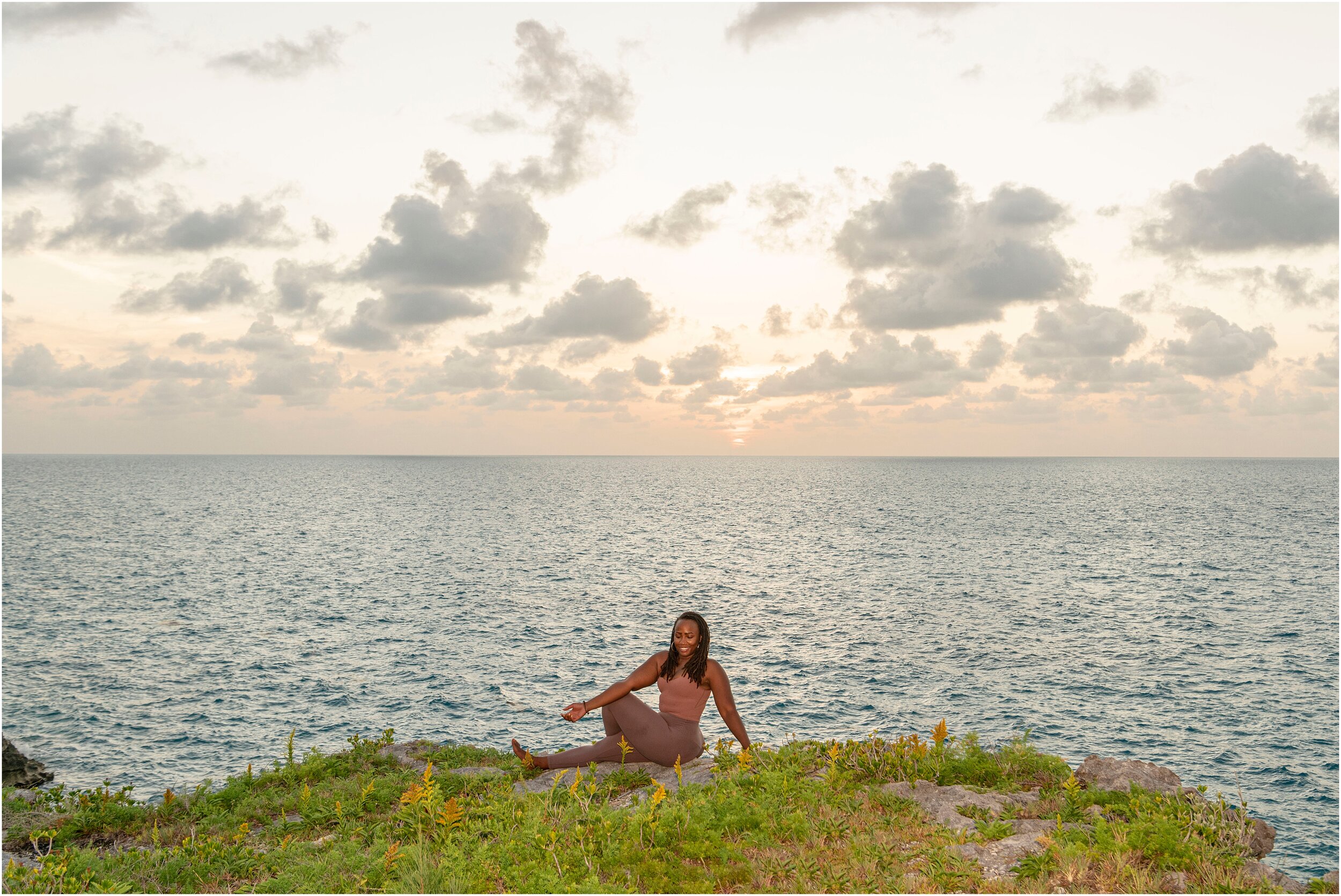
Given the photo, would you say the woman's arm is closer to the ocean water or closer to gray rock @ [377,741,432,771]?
gray rock @ [377,741,432,771]

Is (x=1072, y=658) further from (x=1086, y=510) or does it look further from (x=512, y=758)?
(x=1086, y=510)

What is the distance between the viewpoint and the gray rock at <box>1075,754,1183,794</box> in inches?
435

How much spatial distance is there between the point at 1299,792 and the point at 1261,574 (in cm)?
5200

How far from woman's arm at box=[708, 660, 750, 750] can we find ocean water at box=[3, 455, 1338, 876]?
76.4ft

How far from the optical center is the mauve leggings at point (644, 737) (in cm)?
1212

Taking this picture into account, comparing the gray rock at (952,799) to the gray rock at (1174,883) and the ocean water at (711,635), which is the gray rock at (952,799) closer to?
the gray rock at (1174,883)

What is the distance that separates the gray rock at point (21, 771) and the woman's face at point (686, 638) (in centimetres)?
2895

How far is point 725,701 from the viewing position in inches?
462

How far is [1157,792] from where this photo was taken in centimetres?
1020

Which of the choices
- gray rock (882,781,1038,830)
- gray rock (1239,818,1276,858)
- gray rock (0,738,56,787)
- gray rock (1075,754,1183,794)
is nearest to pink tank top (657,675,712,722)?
gray rock (882,781,1038,830)

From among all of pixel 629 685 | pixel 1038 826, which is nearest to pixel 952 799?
pixel 1038 826

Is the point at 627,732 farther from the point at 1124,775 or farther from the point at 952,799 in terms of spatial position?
the point at 1124,775

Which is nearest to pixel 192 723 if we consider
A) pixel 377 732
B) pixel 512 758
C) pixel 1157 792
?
pixel 377 732

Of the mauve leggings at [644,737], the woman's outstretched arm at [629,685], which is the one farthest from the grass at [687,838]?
the woman's outstretched arm at [629,685]
